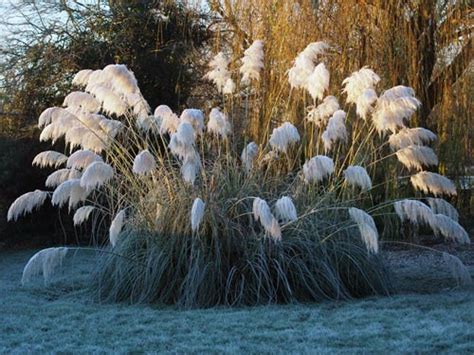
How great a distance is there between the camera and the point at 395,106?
652 cm

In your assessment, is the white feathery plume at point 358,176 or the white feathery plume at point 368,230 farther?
the white feathery plume at point 358,176

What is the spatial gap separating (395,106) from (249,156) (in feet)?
4.87

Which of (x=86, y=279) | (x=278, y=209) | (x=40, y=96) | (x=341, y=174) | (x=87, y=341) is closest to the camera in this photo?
(x=87, y=341)

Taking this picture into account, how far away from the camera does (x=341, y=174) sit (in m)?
7.34

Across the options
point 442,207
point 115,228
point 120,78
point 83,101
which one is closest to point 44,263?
point 115,228

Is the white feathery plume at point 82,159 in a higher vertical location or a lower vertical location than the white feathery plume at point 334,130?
lower

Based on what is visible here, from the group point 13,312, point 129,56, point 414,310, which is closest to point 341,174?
point 414,310

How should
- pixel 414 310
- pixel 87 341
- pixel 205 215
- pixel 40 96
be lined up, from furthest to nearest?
pixel 40 96
pixel 205 215
pixel 414 310
pixel 87 341

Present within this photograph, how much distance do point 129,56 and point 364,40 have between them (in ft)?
16.2

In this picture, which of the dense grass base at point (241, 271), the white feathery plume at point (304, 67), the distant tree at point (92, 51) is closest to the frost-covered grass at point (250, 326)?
the dense grass base at point (241, 271)

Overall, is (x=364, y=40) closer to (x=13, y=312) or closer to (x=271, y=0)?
(x=271, y=0)

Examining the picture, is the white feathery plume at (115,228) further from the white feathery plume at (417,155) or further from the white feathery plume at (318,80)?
the white feathery plume at (417,155)

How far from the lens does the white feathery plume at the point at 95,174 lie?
604 centimetres

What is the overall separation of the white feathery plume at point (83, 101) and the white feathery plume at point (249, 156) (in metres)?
1.49
